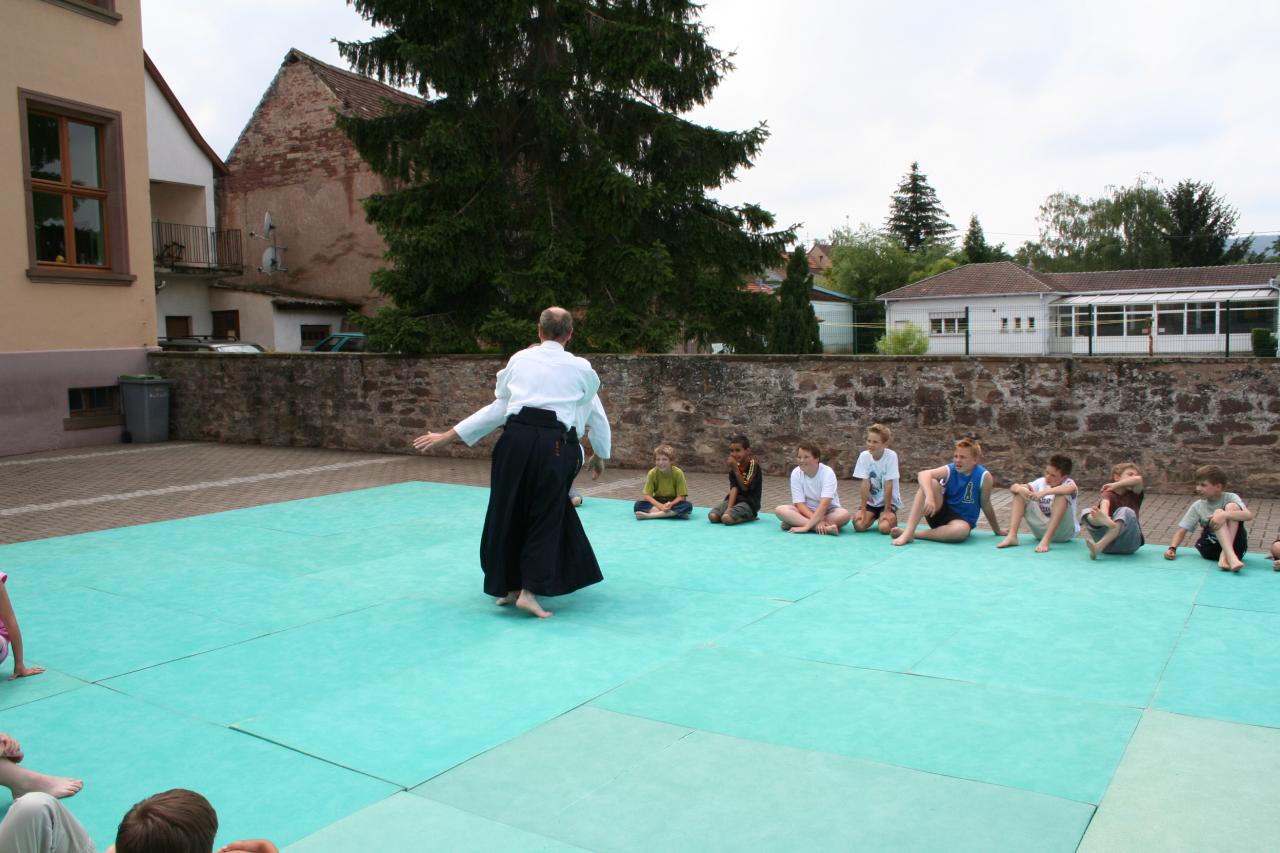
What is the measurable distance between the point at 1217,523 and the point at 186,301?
28.5 meters

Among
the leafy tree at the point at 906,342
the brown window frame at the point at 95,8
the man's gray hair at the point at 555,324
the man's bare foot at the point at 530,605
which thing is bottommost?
the man's bare foot at the point at 530,605

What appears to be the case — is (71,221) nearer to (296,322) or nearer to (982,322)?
(296,322)

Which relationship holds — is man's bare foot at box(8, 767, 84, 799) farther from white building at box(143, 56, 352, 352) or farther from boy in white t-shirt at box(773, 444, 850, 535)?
white building at box(143, 56, 352, 352)

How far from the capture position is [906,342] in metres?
31.0

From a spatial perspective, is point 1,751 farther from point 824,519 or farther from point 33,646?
point 824,519

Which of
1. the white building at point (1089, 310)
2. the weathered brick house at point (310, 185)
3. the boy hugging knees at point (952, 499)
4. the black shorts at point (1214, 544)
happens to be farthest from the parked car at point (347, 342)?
the black shorts at point (1214, 544)

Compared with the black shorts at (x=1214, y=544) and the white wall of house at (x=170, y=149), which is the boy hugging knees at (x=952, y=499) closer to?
the black shorts at (x=1214, y=544)

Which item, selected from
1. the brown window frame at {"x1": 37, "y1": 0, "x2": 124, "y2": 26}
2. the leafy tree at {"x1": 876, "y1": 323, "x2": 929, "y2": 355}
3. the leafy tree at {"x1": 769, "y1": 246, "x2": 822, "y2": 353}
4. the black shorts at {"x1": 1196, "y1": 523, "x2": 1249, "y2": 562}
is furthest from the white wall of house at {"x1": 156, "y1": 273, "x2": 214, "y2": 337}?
the black shorts at {"x1": 1196, "y1": 523, "x2": 1249, "y2": 562}

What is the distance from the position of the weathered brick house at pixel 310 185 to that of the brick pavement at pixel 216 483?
13.9 meters

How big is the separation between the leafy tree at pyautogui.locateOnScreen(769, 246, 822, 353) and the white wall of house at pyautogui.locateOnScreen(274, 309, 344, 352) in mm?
14111

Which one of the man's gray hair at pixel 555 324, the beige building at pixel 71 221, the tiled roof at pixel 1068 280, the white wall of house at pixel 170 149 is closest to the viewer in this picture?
the man's gray hair at pixel 555 324

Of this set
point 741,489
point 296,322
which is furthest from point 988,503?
point 296,322

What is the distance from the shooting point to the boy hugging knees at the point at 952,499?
8.40 meters

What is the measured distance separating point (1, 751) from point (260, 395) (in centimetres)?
1410
